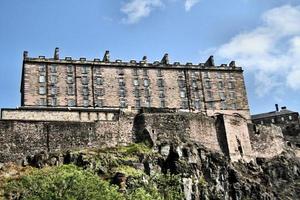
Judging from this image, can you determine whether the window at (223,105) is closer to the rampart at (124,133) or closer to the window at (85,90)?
the rampart at (124,133)

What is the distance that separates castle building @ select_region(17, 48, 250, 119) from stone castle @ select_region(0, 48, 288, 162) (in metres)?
0.15

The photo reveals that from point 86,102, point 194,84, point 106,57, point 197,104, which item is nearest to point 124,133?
point 86,102

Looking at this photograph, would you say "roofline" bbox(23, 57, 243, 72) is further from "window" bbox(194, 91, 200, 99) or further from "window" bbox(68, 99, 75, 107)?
"window" bbox(68, 99, 75, 107)

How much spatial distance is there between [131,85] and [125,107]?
421 centimetres

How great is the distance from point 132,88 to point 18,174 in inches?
1374

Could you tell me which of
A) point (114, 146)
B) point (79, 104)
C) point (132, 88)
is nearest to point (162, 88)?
point (132, 88)

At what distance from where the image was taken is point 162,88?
298ft

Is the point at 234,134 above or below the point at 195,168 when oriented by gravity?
above

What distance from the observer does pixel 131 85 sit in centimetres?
8925

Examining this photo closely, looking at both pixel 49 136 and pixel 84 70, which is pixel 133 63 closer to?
pixel 84 70

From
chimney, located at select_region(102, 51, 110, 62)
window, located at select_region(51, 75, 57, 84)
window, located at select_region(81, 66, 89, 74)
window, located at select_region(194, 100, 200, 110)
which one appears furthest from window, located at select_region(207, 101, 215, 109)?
window, located at select_region(51, 75, 57, 84)

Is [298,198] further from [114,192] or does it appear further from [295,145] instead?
[114,192]

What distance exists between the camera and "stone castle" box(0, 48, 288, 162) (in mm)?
64938

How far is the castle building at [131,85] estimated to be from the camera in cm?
8519
